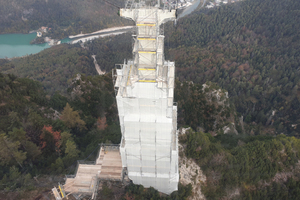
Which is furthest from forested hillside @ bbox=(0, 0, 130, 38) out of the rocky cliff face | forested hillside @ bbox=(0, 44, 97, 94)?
the rocky cliff face

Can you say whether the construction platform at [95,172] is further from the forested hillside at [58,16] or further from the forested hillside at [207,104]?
the forested hillside at [58,16]

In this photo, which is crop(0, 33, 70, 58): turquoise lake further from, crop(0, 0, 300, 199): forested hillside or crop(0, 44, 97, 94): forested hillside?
crop(0, 44, 97, 94): forested hillside

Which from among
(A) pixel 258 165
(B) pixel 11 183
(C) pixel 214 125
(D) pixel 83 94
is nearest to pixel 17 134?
(B) pixel 11 183

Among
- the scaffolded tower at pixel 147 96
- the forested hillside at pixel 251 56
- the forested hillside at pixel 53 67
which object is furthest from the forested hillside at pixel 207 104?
the scaffolded tower at pixel 147 96

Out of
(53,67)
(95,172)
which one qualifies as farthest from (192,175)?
(53,67)

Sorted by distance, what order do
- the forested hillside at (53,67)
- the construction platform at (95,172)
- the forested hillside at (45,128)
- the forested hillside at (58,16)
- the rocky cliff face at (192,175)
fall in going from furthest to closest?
the forested hillside at (58,16) → the forested hillside at (53,67) → the rocky cliff face at (192,175) → the forested hillside at (45,128) → the construction platform at (95,172)

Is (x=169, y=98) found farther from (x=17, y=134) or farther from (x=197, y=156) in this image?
(x=17, y=134)
